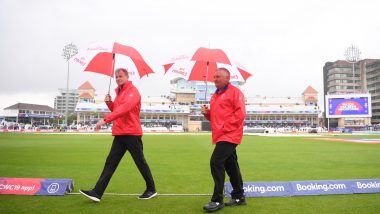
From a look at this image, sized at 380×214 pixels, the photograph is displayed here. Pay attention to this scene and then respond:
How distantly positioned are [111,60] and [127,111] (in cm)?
164

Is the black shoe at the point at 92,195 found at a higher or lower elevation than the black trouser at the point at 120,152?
lower

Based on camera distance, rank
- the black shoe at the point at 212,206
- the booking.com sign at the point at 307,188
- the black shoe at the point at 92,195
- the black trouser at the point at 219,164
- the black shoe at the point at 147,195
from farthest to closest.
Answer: the booking.com sign at the point at 307,188, the black shoe at the point at 147,195, the black shoe at the point at 92,195, the black trouser at the point at 219,164, the black shoe at the point at 212,206

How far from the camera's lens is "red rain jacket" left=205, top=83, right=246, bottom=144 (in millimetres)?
5457

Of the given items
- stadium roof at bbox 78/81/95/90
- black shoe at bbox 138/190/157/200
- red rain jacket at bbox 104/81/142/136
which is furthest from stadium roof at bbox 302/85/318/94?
red rain jacket at bbox 104/81/142/136

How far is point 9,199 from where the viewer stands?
5.90 m

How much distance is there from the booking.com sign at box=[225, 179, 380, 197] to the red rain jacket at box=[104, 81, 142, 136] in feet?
7.20

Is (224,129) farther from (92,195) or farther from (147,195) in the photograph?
(92,195)

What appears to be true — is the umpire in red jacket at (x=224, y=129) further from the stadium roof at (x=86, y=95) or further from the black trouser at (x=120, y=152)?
the stadium roof at (x=86, y=95)

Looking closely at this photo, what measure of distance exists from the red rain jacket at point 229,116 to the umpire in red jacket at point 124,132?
4.85 feet

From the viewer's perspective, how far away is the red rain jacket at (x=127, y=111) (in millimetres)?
5809

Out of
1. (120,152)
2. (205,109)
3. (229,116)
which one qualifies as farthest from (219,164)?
(120,152)

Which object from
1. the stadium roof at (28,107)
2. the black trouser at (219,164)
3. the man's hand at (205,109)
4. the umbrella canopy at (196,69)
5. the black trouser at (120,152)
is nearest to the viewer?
the black trouser at (219,164)

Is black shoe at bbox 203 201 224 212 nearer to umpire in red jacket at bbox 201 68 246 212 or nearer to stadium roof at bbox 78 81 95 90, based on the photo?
umpire in red jacket at bbox 201 68 246 212

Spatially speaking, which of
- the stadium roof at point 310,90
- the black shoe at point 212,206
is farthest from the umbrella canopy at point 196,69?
the stadium roof at point 310,90
